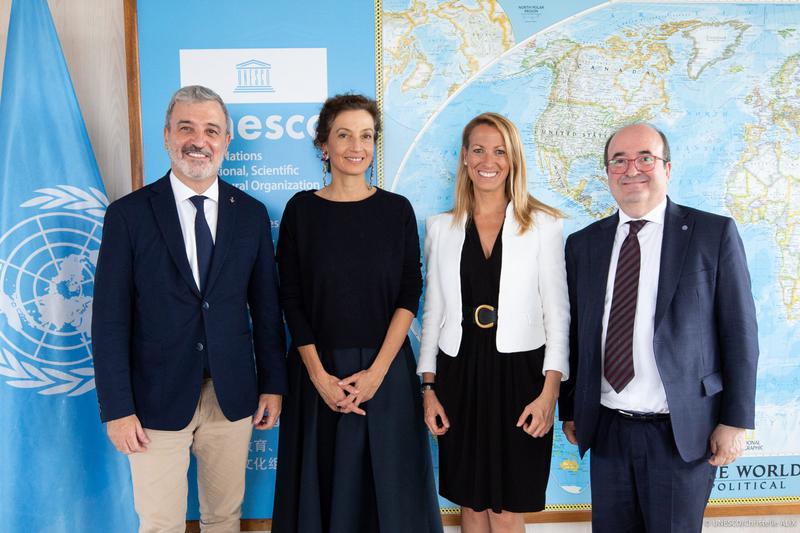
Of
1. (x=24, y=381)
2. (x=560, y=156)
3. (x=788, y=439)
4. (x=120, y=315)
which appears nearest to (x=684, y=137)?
(x=560, y=156)

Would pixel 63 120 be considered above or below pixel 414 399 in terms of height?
above

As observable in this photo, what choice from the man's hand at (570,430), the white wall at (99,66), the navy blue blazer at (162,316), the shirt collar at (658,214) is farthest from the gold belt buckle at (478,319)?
the white wall at (99,66)

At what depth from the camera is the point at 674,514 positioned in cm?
172

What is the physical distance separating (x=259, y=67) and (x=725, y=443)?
236 centimetres

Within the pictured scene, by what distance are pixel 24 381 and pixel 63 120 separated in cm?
107

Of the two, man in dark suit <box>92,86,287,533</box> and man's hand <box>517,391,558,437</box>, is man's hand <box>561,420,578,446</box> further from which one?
man in dark suit <box>92,86,287,533</box>

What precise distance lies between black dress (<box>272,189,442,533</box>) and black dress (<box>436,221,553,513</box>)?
18cm

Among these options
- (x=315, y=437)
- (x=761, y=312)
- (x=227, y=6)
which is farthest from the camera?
(x=761, y=312)

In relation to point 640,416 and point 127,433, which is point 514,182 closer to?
point 640,416

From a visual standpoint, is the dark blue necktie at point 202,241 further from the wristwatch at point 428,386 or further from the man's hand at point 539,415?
the man's hand at point 539,415

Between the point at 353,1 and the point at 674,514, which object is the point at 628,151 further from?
the point at 353,1

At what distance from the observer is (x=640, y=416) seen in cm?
177

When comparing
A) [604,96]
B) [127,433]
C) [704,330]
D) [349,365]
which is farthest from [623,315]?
[127,433]

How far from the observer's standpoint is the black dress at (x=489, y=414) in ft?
6.37
